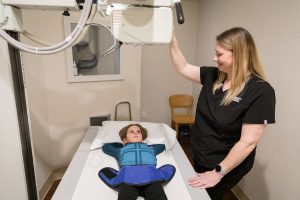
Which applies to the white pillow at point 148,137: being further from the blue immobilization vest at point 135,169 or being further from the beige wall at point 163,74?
the beige wall at point 163,74

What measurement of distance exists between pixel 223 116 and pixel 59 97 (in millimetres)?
1571

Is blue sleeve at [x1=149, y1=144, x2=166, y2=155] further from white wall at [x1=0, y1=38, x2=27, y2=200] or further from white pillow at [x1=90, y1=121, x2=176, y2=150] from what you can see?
white wall at [x1=0, y1=38, x2=27, y2=200]

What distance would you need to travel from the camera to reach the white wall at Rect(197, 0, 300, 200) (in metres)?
1.57

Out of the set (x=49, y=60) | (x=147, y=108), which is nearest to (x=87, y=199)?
(x=49, y=60)

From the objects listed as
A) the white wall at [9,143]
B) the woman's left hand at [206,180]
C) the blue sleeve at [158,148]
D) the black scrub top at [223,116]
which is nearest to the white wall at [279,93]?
the black scrub top at [223,116]

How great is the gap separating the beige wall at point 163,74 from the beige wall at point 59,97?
105cm

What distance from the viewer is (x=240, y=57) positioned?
3.77 feet

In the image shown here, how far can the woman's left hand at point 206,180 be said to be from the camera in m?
1.22

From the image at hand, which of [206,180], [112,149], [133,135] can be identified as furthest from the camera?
[133,135]

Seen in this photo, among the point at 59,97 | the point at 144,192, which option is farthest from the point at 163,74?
the point at 144,192

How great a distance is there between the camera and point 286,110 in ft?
5.42

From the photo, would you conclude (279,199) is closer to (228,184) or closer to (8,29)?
(228,184)

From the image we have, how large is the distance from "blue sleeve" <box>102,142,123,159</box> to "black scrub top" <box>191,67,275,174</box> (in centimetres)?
53

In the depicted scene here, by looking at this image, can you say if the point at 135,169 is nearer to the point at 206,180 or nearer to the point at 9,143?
the point at 206,180
